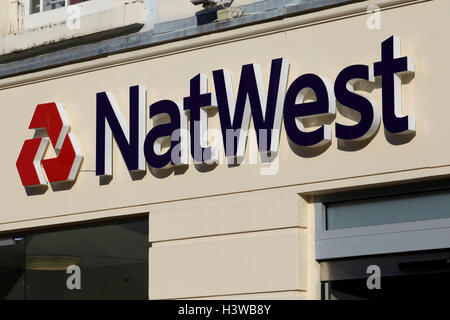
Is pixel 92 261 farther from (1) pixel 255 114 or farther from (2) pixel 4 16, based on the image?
(2) pixel 4 16

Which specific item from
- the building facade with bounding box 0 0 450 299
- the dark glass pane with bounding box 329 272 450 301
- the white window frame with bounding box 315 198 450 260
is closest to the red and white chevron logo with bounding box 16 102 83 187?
the building facade with bounding box 0 0 450 299

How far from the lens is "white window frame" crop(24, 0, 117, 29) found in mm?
12492

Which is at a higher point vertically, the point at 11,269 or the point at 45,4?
the point at 45,4

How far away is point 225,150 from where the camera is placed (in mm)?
10938

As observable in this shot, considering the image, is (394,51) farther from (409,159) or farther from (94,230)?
(94,230)

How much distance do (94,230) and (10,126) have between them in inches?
67.2

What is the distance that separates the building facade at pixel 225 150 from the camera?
9.97m

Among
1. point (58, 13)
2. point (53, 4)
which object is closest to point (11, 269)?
point (58, 13)

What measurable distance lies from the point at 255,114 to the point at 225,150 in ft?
1.55

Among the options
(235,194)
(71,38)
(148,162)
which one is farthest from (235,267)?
(71,38)

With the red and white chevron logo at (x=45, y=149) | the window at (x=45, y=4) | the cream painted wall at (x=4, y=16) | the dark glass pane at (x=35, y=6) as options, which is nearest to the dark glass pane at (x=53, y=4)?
the window at (x=45, y=4)

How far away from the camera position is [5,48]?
42.8ft

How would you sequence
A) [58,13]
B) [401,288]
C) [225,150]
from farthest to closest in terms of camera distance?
[58,13] → [225,150] → [401,288]

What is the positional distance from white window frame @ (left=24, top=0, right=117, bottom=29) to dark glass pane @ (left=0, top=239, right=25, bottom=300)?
8.29 ft
